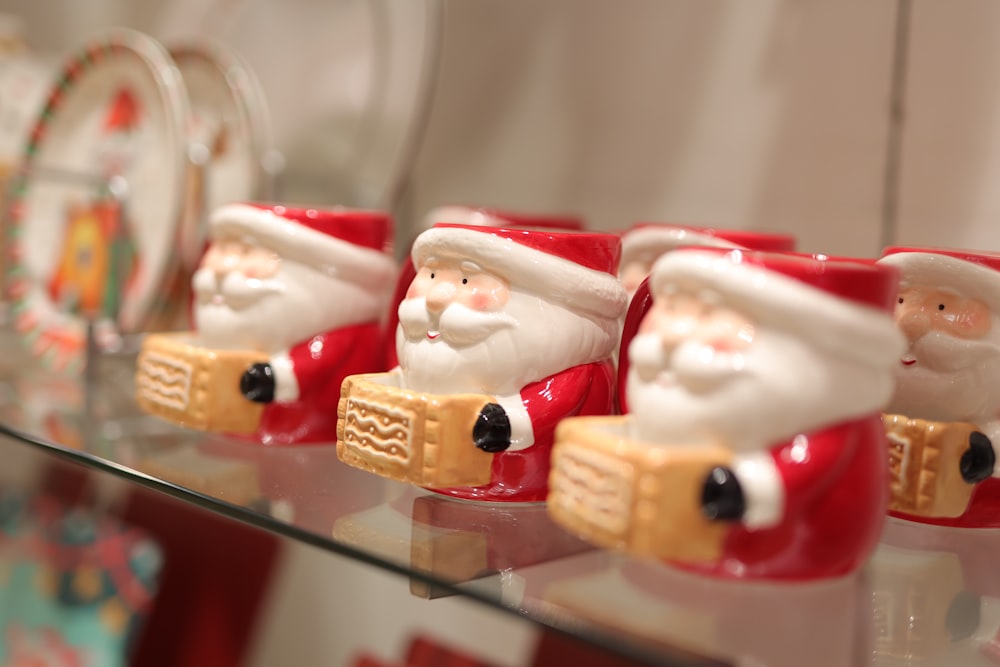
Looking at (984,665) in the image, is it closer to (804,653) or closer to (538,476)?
(804,653)

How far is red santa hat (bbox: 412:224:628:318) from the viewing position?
543 millimetres

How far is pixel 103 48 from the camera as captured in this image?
0.96m

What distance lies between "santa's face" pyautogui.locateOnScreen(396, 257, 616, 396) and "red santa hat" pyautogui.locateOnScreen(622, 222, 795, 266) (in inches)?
4.4

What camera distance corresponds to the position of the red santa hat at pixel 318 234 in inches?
26.3

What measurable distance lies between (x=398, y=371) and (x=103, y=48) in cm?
56

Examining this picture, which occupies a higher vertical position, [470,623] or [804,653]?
[804,653]

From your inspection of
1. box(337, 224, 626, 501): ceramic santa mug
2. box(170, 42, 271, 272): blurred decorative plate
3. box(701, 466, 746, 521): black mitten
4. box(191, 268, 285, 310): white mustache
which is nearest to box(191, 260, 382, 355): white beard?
box(191, 268, 285, 310): white mustache

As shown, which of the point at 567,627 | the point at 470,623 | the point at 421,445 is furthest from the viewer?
the point at 470,623

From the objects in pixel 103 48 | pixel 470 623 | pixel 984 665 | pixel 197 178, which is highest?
pixel 103 48

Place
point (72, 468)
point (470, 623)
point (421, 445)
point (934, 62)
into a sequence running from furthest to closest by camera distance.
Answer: point (72, 468) < point (470, 623) < point (934, 62) < point (421, 445)

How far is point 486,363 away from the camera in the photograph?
55 centimetres

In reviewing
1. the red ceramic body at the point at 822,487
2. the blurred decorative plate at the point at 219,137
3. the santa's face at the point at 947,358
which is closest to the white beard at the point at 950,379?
the santa's face at the point at 947,358

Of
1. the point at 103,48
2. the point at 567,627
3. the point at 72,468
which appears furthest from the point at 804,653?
the point at 72,468

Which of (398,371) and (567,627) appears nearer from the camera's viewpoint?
(567,627)
